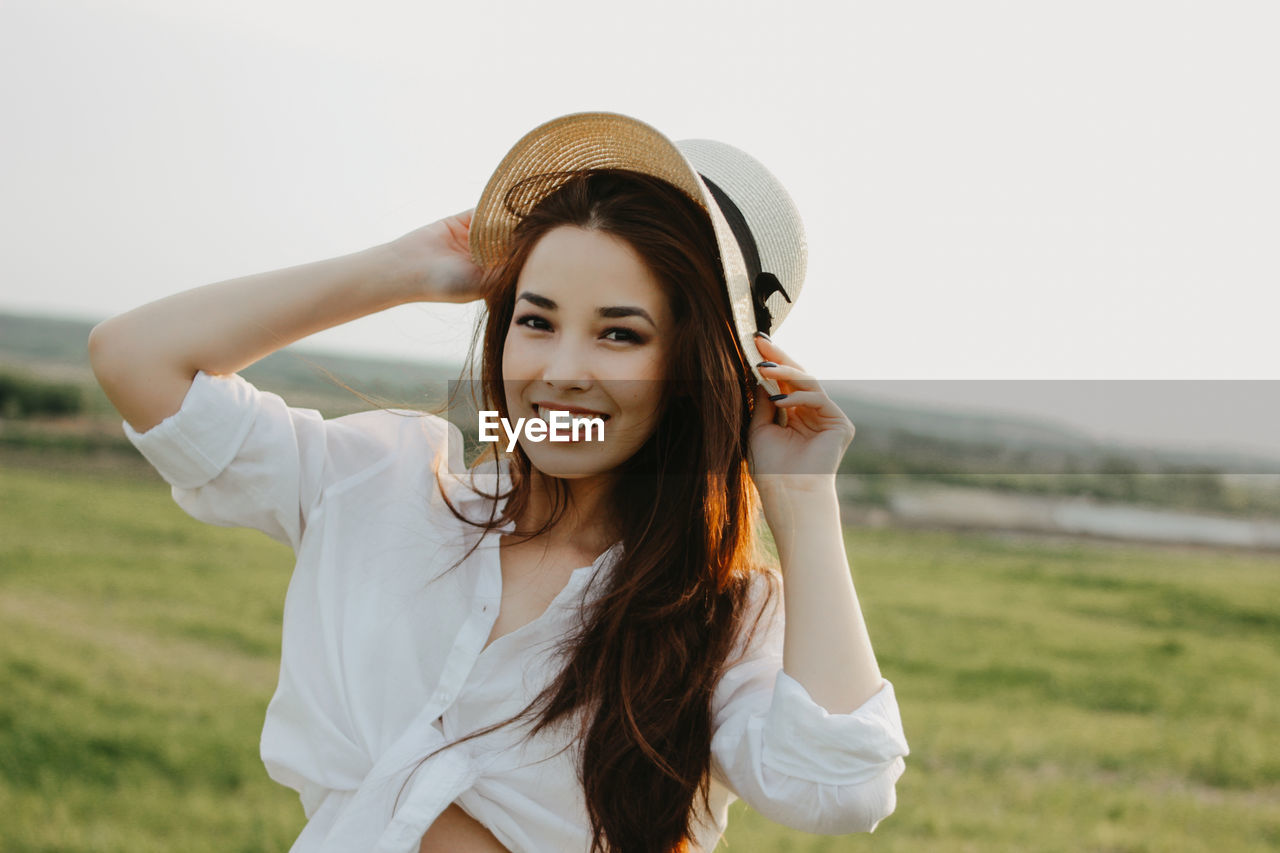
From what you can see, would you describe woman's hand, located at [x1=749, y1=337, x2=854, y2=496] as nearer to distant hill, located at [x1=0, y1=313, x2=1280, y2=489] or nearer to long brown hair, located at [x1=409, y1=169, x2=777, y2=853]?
long brown hair, located at [x1=409, y1=169, x2=777, y2=853]

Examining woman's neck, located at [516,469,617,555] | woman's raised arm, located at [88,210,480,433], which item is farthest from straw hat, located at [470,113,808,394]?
woman's neck, located at [516,469,617,555]

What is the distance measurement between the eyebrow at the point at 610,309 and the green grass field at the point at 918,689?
3.19m

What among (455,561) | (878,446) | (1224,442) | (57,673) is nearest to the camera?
(455,561)

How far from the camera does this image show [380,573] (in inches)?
71.4

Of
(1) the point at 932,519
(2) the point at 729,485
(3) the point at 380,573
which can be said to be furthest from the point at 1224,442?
(3) the point at 380,573

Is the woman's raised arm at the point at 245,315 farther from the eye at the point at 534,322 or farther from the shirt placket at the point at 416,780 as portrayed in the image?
the shirt placket at the point at 416,780

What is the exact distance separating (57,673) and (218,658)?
1.02 m

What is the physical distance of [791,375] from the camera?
5.73 feet

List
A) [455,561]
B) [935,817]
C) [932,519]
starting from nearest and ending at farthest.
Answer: [455,561]
[935,817]
[932,519]

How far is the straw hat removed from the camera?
5.75 ft

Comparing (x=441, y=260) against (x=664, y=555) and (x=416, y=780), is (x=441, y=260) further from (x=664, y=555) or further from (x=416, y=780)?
(x=416, y=780)

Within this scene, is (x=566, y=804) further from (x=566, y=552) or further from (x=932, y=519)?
(x=932, y=519)

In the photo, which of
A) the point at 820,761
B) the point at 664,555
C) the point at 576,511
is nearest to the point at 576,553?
the point at 576,511

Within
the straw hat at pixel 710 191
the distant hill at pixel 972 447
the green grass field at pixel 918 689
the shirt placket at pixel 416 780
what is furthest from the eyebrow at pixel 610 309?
the distant hill at pixel 972 447
